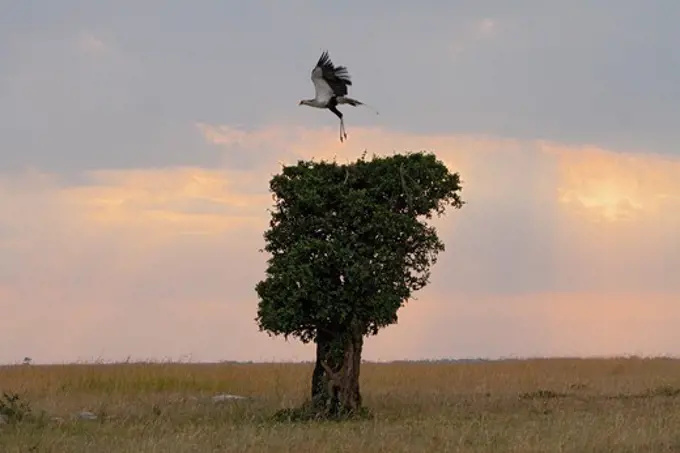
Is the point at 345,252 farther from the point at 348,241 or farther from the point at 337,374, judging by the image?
the point at 337,374

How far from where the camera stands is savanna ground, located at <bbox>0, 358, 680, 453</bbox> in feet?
55.0

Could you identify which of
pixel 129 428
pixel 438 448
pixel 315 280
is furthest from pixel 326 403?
pixel 438 448

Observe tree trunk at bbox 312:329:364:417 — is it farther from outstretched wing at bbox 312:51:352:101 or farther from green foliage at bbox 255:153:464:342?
outstretched wing at bbox 312:51:352:101

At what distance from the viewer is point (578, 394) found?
2700 centimetres

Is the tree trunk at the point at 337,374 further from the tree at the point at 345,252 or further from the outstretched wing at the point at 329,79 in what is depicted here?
the outstretched wing at the point at 329,79

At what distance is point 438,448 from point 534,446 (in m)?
1.38

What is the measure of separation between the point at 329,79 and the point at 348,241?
3.47 meters

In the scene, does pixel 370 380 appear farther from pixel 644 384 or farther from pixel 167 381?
pixel 644 384

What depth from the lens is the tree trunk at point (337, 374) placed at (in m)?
22.1

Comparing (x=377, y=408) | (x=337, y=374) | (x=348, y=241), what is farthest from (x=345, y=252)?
(x=377, y=408)

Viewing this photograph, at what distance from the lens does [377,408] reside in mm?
24172

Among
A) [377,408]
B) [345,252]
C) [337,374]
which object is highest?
[345,252]

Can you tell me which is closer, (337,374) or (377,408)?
(337,374)

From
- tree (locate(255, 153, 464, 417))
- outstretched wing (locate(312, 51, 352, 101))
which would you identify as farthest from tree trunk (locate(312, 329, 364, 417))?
outstretched wing (locate(312, 51, 352, 101))
